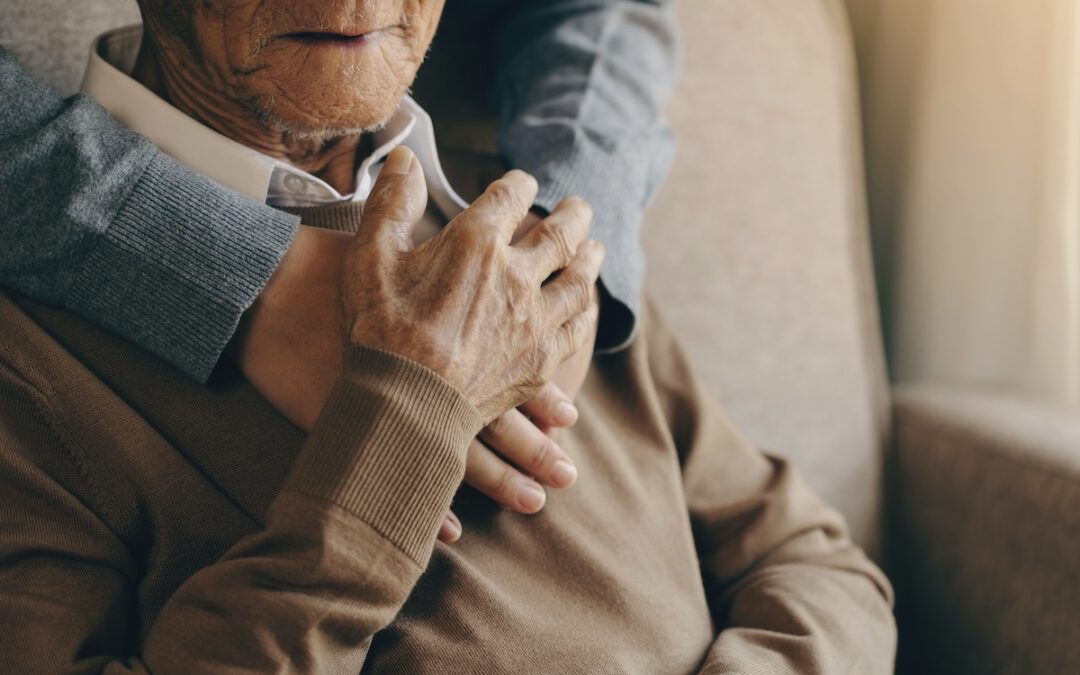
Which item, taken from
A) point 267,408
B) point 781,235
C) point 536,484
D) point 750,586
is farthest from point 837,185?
point 267,408

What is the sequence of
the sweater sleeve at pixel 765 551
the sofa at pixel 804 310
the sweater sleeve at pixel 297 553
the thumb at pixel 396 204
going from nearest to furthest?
the sweater sleeve at pixel 297 553 → the thumb at pixel 396 204 → the sweater sleeve at pixel 765 551 → the sofa at pixel 804 310

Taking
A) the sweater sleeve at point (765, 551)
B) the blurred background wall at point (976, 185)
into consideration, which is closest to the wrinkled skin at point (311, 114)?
the sweater sleeve at point (765, 551)

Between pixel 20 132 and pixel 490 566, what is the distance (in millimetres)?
513

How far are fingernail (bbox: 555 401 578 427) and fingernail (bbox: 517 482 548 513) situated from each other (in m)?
0.06

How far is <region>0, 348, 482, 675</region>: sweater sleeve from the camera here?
2.09 ft

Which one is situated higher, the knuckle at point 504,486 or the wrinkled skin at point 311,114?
the wrinkled skin at point 311,114

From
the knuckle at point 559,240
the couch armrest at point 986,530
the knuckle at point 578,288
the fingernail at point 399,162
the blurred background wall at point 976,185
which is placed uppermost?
the fingernail at point 399,162

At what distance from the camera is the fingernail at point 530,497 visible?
810mm

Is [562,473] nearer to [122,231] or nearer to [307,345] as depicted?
[307,345]

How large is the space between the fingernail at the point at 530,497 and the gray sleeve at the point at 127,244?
27cm

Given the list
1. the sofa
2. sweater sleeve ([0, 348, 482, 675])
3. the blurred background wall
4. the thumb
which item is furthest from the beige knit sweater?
the blurred background wall

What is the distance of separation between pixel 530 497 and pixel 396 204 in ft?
0.89

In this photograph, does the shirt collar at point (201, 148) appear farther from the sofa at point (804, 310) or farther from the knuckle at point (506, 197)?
the sofa at point (804, 310)

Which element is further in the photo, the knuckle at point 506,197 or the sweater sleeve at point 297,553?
the knuckle at point 506,197
